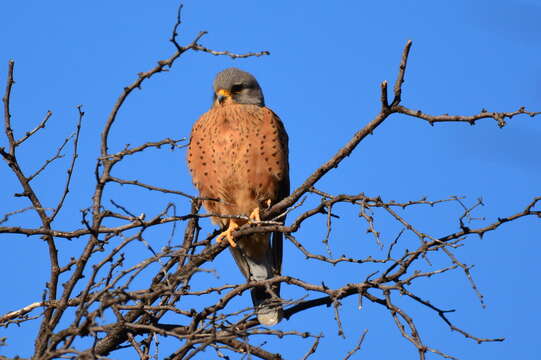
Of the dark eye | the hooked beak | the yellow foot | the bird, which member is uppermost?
the dark eye

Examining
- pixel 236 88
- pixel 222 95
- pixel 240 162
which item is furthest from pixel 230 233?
pixel 236 88

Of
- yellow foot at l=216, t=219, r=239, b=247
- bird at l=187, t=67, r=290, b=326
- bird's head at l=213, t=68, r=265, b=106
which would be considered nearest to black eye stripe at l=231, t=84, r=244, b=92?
bird's head at l=213, t=68, r=265, b=106

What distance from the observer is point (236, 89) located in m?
5.57

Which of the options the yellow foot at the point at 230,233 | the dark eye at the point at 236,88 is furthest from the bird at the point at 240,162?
the dark eye at the point at 236,88

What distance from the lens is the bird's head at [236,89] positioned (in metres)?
5.49

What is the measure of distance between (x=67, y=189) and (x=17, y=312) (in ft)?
2.22

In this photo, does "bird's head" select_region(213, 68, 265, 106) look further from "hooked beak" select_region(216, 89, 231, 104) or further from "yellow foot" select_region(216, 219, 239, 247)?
"yellow foot" select_region(216, 219, 239, 247)

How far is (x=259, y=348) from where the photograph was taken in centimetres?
393

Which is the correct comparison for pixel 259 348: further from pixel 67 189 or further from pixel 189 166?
pixel 189 166

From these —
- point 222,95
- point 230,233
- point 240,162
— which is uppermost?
point 222,95

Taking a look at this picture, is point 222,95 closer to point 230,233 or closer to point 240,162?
point 240,162

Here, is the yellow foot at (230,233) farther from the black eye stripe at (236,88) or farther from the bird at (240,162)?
the black eye stripe at (236,88)

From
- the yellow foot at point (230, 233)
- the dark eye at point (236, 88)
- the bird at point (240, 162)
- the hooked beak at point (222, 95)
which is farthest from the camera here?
the dark eye at point (236, 88)

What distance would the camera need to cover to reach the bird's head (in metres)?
5.49
